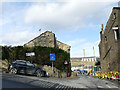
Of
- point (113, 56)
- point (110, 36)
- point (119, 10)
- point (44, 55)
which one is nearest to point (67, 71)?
point (44, 55)

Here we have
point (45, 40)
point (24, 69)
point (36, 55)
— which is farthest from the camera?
point (45, 40)

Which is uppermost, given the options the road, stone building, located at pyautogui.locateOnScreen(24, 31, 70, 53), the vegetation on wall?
stone building, located at pyautogui.locateOnScreen(24, 31, 70, 53)

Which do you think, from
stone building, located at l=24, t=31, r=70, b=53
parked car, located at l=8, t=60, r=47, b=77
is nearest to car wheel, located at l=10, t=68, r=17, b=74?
parked car, located at l=8, t=60, r=47, b=77

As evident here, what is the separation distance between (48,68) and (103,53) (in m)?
16.9

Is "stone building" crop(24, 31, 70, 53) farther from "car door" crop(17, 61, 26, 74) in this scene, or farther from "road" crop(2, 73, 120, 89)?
"road" crop(2, 73, 120, 89)

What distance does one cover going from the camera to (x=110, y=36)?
27.0 metres

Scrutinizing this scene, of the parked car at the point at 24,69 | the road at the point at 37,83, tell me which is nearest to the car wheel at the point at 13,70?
the parked car at the point at 24,69

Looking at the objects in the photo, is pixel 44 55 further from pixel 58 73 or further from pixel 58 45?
pixel 58 45

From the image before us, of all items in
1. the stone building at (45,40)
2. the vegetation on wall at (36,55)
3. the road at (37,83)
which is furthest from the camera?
the stone building at (45,40)

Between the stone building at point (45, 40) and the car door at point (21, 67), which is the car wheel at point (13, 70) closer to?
the car door at point (21, 67)

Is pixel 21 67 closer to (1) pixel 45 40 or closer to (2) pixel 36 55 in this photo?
(2) pixel 36 55

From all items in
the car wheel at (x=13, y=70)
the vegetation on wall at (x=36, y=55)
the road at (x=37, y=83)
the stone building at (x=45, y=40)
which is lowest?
the road at (x=37, y=83)

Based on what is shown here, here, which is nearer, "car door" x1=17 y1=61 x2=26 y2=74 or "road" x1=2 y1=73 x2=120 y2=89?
"road" x1=2 y1=73 x2=120 y2=89

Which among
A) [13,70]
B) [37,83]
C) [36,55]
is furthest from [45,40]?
[37,83]
